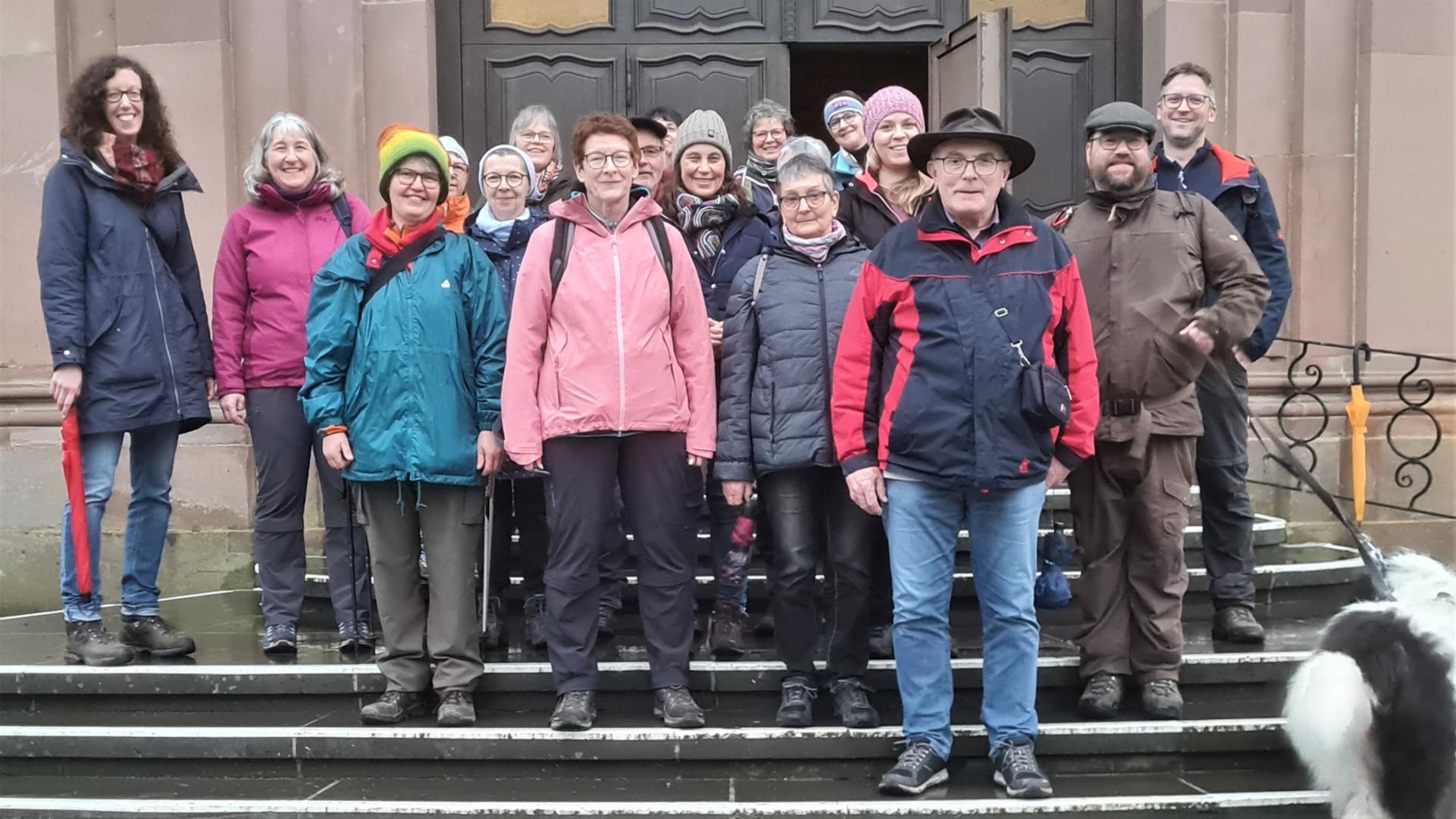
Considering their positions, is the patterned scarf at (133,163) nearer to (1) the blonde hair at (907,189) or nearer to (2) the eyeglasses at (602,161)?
(2) the eyeglasses at (602,161)

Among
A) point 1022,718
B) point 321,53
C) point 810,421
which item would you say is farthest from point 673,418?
point 321,53

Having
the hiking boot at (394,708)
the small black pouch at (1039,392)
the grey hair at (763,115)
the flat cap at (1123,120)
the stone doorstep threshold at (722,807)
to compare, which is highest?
the grey hair at (763,115)

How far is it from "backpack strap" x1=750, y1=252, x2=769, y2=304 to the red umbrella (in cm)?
273

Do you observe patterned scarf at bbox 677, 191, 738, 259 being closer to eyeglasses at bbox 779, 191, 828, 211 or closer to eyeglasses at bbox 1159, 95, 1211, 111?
eyeglasses at bbox 779, 191, 828, 211

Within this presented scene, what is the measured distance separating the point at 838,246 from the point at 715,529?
1412 millimetres

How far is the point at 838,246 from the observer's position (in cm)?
486

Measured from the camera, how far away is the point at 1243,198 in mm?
5449

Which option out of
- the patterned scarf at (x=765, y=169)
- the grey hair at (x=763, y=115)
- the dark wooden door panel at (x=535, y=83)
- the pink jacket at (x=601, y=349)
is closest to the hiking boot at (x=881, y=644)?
the pink jacket at (x=601, y=349)

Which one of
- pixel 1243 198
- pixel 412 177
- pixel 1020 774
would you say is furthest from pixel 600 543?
pixel 1243 198

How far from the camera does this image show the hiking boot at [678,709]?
189 inches

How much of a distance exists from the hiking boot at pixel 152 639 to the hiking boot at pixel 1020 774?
3297 millimetres

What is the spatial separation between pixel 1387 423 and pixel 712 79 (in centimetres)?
474

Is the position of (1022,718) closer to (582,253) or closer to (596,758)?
(596,758)

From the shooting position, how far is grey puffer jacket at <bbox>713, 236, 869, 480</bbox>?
4699mm
